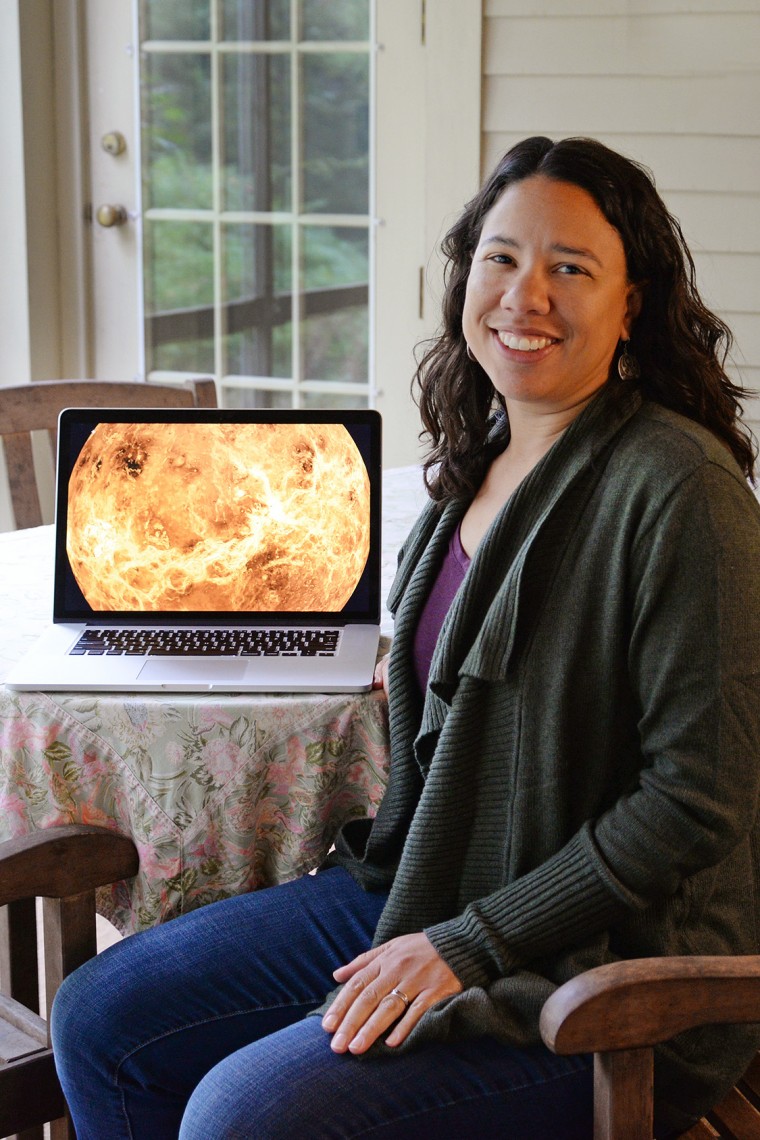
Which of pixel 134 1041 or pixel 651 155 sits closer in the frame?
pixel 134 1041

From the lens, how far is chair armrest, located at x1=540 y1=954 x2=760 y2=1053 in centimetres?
95

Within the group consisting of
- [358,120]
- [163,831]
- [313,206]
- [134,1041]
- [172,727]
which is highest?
[358,120]

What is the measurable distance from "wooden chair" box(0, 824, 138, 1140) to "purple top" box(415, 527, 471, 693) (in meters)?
0.36

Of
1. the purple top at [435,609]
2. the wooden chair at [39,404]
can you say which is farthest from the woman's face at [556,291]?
the wooden chair at [39,404]

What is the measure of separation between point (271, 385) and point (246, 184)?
53cm

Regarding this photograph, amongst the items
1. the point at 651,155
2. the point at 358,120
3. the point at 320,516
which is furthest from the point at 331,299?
the point at 320,516

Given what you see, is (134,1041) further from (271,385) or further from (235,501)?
(271,385)

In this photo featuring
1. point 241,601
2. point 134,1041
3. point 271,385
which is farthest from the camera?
point 271,385

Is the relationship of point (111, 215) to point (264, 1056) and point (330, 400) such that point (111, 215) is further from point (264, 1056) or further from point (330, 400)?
point (264, 1056)

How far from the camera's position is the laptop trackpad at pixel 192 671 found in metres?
1.35

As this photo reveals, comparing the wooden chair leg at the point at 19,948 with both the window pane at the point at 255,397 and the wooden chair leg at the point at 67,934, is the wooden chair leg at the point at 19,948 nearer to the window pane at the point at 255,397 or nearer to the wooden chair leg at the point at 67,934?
the wooden chair leg at the point at 67,934

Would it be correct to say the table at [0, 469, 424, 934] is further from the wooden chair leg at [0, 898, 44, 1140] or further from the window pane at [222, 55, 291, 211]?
the window pane at [222, 55, 291, 211]

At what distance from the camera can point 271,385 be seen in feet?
11.7

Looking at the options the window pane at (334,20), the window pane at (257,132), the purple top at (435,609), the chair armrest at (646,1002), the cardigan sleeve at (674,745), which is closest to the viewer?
the chair armrest at (646,1002)
